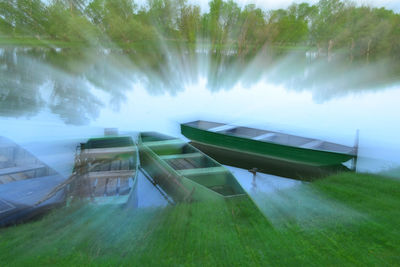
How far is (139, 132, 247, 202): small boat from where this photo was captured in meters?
5.97

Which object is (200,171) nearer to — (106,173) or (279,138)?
(106,173)

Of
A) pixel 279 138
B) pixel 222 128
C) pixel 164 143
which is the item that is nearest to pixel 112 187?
pixel 164 143

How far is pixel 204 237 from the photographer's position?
4297mm

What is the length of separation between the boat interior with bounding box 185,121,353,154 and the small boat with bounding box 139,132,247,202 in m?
2.69

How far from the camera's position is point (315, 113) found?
66.4ft

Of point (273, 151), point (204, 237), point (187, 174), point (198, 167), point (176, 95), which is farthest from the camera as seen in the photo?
point (176, 95)

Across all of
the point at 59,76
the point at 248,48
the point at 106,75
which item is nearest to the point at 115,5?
the point at 106,75

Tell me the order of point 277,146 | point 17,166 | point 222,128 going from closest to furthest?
point 17,166
point 277,146
point 222,128

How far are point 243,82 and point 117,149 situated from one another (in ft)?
96.8

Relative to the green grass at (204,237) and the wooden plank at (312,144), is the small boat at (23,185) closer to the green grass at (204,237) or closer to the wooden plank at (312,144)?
the green grass at (204,237)

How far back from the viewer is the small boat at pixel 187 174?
19.6 ft

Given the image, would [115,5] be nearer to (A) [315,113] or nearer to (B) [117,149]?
(A) [315,113]

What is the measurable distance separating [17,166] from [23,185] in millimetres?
1443

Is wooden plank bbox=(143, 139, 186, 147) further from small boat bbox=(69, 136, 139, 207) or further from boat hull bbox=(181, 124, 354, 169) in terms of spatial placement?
boat hull bbox=(181, 124, 354, 169)
